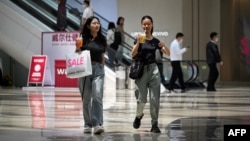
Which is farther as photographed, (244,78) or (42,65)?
(244,78)

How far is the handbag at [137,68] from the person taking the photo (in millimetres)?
7012

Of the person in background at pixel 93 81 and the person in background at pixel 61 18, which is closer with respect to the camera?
the person in background at pixel 93 81

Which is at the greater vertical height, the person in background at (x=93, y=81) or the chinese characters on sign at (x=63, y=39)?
the chinese characters on sign at (x=63, y=39)

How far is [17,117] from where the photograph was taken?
8.94 m

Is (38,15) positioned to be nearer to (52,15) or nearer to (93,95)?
(52,15)

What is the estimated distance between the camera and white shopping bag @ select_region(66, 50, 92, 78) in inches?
272

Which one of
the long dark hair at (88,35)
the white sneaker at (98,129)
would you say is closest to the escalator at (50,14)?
the long dark hair at (88,35)

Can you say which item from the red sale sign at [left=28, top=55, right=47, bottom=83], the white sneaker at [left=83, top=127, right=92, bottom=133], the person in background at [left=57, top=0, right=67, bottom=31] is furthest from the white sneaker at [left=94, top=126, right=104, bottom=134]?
the person in background at [left=57, top=0, right=67, bottom=31]

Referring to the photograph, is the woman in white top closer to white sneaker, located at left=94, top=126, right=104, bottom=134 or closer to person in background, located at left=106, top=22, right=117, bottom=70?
person in background, located at left=106, top=22, right=117, bottom=70

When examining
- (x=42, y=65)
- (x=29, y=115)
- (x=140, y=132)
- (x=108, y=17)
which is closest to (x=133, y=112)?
(x=29, y=115)

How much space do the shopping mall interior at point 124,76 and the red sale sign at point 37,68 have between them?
7.4 inches

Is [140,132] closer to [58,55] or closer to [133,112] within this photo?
[133,112]

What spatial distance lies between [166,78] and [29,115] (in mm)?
10226

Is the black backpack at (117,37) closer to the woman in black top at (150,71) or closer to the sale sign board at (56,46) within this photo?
the sale sign board at (56,46)
